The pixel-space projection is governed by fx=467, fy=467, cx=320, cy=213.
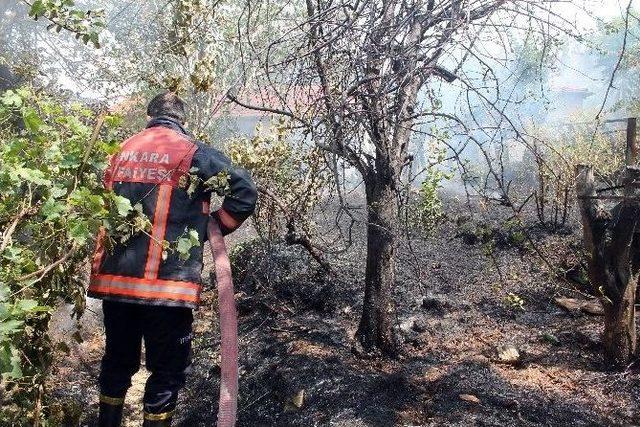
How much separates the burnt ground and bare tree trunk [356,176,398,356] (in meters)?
0.15

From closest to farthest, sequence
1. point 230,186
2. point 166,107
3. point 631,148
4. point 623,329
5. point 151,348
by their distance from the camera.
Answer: point 151,348 → point 230,186 → point 166,107 → point 623,329 → point 631,148

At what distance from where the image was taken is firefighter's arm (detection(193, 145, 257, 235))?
234 centimetres

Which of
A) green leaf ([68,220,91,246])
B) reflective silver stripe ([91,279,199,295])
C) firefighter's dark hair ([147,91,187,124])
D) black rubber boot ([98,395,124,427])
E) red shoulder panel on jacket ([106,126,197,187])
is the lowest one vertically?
black rubber boot ([98,395,124,427])

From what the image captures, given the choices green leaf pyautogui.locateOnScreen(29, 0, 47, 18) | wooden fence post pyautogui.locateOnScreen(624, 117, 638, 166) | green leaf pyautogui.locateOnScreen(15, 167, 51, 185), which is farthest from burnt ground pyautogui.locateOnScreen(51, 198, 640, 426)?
green leaf pyautogui.locateOnScreen(29, 0, 47, 18)

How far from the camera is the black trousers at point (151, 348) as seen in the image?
233 centimetres

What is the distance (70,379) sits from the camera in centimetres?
354

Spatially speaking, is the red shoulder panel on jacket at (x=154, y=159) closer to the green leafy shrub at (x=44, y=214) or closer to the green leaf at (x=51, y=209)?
the green leafy shrub at (x=44, y=214)

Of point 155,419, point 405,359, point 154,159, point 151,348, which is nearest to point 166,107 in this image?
point 154,159

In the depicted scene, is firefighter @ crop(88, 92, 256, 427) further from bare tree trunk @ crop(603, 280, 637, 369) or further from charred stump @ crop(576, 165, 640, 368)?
bare tree trunk @ crop(603, 280, 637, 369)

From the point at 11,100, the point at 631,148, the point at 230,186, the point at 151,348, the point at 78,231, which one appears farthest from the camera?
the point at 631,148

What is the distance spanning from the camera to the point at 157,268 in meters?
2.25

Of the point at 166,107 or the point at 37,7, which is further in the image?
the point at 166,107

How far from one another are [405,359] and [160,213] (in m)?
2.03

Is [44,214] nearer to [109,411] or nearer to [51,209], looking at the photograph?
[51,209]
